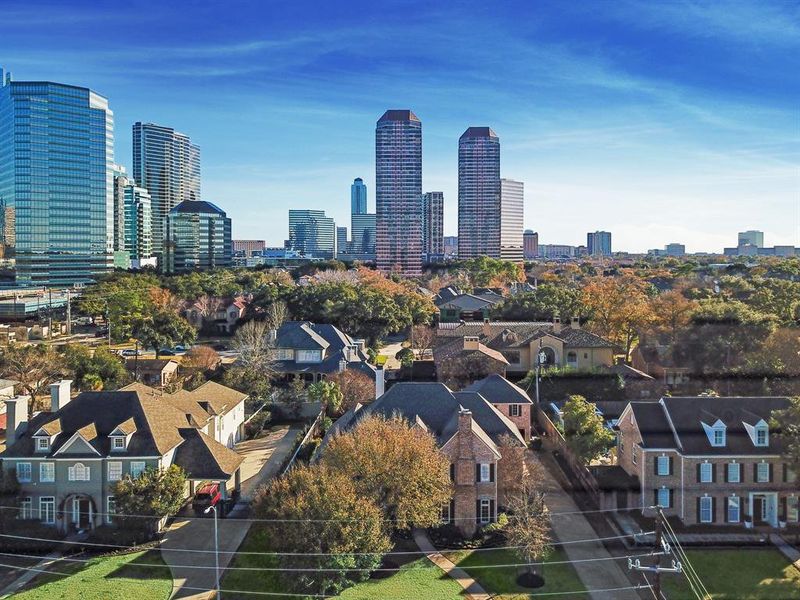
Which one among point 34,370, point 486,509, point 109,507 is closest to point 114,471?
point 109,507

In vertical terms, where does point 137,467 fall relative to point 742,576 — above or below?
above

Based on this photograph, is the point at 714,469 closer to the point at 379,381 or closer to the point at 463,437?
the point at 463,437

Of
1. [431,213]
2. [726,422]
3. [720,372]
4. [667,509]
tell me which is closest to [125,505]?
[667,509]

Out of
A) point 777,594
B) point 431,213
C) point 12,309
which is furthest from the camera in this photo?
point 431,213

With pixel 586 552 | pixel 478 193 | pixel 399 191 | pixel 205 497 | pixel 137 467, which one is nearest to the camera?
pixel 586 552

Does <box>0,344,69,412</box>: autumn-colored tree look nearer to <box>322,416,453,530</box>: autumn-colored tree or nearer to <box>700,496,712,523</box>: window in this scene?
<box>322,416,453,530</box>: autumn-colored tree

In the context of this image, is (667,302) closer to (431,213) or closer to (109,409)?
(109,409)

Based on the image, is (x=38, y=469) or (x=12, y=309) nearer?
(x=38, y=469)
